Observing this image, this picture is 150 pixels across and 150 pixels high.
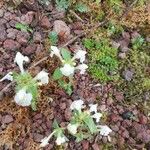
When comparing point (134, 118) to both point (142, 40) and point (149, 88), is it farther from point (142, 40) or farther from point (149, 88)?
point (142, 40)

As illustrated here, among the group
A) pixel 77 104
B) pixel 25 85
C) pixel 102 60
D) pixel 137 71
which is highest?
pixel 25 85

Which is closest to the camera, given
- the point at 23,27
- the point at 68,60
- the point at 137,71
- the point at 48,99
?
the point at 68,60

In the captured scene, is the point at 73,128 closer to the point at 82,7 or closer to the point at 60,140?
the point at 60,140

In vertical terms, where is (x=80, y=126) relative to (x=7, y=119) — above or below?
below

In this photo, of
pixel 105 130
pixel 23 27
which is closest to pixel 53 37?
pixel 23 27

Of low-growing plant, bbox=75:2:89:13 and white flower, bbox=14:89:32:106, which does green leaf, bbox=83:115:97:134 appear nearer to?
white flower, bbox=14:89:32:106

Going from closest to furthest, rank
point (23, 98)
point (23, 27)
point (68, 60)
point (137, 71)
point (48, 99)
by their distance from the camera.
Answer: point (23, 98)
point (68, 60)
point (48, 99)
point (23, 27)
point (137, 71)

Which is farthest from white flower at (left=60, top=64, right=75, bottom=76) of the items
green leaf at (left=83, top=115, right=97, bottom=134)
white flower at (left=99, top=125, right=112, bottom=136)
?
white flower at (left=99, top=125, right=112, bottom=136)

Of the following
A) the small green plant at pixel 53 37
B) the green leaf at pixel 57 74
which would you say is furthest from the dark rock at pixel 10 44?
the green leaf at pixel 57 74

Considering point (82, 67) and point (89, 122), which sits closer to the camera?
point (89, 122)
